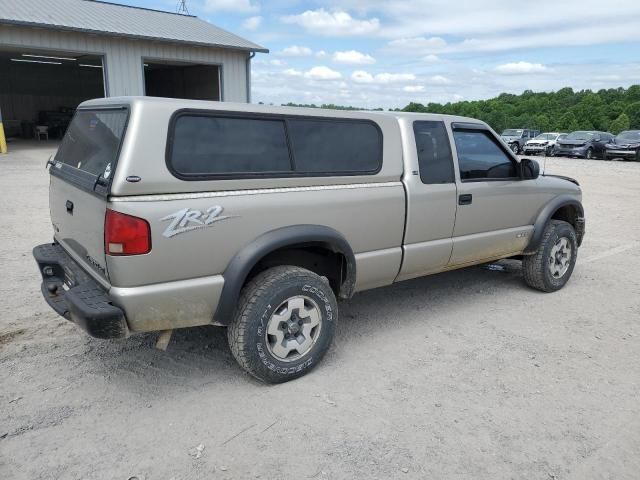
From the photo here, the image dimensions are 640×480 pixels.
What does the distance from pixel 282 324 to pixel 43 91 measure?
32290 millimetres

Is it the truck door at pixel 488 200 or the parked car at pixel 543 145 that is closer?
the truck door at pixel 488 200

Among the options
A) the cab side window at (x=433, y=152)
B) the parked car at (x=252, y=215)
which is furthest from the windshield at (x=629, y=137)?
the cab side window at (x=433, y=152)

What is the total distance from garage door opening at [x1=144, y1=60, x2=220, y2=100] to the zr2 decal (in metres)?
19.5

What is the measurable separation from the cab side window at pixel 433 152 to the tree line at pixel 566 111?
4060 centimetres

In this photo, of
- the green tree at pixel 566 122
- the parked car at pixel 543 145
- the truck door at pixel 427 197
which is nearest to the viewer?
the truck door at pixel 427 197

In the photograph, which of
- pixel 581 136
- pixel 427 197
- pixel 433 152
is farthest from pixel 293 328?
pixel 581 136

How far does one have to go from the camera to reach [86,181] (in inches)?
124

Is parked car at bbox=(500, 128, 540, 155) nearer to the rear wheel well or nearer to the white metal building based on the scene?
the white metal building

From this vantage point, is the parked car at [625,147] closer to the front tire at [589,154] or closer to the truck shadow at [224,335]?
the front tire at [589,154]

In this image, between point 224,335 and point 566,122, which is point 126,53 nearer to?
point 224,335

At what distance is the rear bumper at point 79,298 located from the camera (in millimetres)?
2746

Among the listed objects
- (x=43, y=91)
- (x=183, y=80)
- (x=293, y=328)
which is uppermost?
(x=183, y=80)

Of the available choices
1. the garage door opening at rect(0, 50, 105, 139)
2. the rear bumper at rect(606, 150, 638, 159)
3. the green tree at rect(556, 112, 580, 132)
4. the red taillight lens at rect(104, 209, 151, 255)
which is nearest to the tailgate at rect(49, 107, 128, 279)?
the red taillight lens at rect(104, 209, 151, 255)

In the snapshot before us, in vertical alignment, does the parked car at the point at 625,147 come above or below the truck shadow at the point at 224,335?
Result: above
